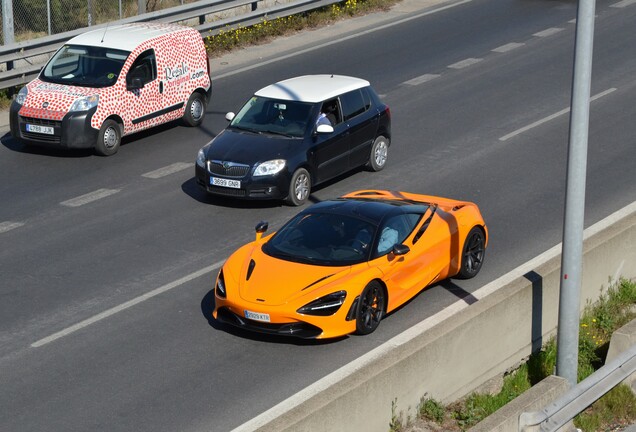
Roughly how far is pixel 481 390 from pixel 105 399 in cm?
386

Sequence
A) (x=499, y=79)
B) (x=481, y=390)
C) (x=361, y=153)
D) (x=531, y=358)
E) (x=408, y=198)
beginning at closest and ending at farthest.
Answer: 1. (x=481, y=390)
2. (x=531, y=358)
3. (x=408, y=198)
4. (x=361, y=153)
5. (x=499, y=79)

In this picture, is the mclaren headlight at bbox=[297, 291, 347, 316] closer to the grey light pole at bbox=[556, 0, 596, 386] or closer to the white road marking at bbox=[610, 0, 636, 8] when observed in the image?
the grey light pole at bbox=[556, 0, 596, 386]

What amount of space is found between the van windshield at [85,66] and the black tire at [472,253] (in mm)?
8066

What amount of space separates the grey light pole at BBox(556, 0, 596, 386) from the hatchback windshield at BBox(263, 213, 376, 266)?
7.48ft

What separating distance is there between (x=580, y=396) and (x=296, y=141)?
7756 mm

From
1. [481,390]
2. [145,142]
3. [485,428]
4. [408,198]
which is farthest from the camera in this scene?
[145,142]

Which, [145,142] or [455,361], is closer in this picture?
[455,361]

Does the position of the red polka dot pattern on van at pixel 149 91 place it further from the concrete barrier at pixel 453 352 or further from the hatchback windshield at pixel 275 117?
the concrete barrier at pixel 453 352

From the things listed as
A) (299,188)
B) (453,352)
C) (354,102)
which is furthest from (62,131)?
(453,352)

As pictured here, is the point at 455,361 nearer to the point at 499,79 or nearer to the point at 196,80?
the point at 196,80

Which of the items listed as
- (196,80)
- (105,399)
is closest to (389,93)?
(196,80)

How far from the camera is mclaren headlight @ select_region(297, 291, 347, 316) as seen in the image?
41.2 ft

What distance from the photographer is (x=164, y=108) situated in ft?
69.4

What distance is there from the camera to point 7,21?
24.0 metres
